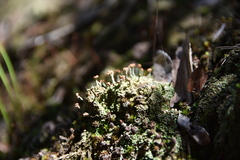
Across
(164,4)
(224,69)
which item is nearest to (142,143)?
(224,69)

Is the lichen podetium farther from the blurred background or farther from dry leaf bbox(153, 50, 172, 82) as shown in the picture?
the blurred background

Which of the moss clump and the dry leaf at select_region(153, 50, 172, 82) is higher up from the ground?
the dry leaf at select_region(153, 50, 172, 82)

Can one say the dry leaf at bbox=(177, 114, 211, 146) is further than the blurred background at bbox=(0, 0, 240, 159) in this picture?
No

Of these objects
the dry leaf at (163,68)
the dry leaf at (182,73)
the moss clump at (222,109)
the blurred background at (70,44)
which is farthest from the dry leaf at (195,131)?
the blurred background at (70,44)

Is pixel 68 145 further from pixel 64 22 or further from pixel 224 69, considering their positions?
pixel 64 22

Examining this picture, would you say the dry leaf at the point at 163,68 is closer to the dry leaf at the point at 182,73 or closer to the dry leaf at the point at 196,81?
the dry leaf at the point at 182,73

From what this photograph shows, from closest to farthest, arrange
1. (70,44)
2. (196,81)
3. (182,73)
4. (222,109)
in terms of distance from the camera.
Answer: (222,109), (196,81), (182,73), (70,44)

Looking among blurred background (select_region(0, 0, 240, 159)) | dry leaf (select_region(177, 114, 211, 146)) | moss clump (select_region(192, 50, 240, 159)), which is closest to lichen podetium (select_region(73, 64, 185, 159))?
dry leaf (select_region(177, 114, 211, 146))

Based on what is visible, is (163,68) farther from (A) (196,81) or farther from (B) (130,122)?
(B) (130,122)

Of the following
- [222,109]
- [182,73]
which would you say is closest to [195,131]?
[222,109]
